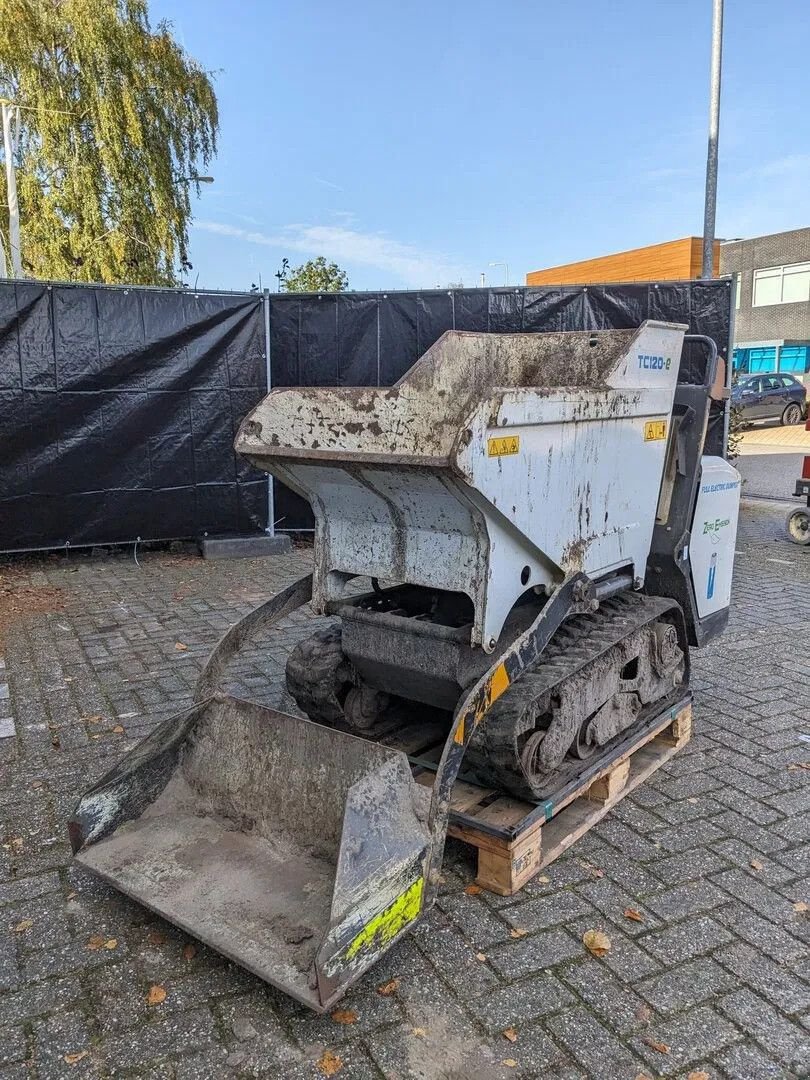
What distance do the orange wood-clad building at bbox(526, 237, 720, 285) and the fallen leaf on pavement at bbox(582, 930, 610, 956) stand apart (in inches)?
897

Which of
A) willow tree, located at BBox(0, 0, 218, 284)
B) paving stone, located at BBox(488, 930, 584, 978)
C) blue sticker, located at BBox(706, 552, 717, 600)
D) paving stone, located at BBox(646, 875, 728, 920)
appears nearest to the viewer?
paving stone, located at BBox(488, 930, 584, 978)

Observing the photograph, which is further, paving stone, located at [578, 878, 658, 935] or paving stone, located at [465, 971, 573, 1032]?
paving stone, located at [578, 878, 658, 935]

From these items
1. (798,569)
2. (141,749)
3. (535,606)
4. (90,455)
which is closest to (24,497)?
(90,455)

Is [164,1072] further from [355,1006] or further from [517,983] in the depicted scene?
[517,983]

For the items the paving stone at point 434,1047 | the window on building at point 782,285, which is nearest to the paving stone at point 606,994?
the paving stone at point 434,1047

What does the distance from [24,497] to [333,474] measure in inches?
223

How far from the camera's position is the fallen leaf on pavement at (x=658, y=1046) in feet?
7.82

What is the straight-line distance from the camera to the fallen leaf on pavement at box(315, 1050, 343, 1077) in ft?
7.57

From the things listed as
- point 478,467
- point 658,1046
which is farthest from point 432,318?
point 658,1046

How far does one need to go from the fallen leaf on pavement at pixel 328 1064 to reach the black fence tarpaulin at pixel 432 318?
698 cm

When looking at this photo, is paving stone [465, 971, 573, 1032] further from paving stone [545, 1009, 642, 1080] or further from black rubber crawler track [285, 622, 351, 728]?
black rubber crawler track [285, 622, 351, 728]

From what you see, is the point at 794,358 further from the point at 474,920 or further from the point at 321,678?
the point at 474,920

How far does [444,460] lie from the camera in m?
2.67

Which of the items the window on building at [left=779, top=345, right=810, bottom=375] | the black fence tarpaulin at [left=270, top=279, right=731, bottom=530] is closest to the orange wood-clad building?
the window on building at [left=779, top=345, right=810, bottom=375]
